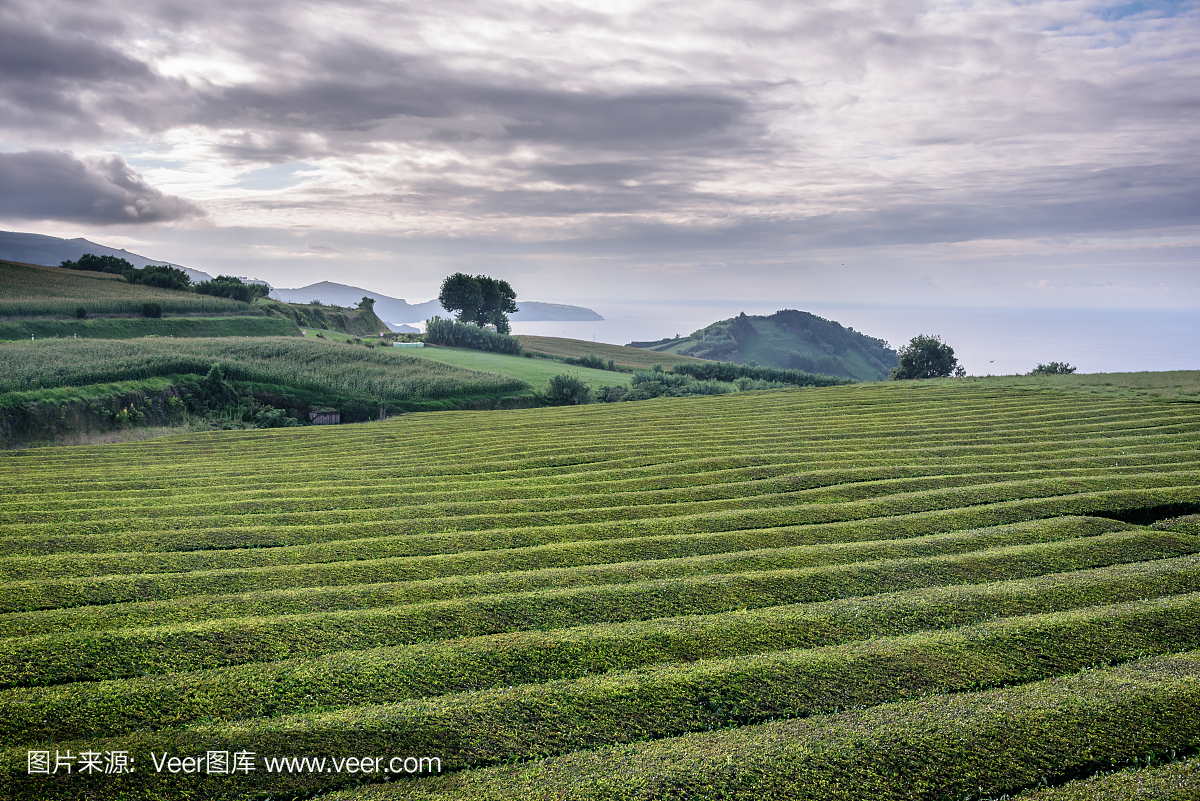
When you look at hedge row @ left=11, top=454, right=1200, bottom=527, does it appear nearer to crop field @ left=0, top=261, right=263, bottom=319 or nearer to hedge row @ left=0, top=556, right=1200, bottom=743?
hedge row @ left=0, top=556, right=1200, bottom=743

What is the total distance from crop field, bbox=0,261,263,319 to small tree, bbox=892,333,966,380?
6044cm

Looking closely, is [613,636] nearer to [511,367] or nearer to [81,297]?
[511,367]

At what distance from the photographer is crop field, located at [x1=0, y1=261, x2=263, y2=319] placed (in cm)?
4459

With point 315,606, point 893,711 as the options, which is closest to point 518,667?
point 315,606

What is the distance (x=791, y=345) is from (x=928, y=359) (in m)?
108

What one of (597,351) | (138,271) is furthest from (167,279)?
(597,351)

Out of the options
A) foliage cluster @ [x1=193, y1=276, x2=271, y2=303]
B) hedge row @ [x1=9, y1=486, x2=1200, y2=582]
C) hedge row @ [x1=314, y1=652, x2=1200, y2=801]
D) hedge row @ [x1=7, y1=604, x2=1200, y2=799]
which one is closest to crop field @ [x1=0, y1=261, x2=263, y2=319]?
foliage cluster @ [x1=193, y1=276, x2=271, y2=303]

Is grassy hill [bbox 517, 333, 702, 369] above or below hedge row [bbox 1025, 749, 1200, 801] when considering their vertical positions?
above

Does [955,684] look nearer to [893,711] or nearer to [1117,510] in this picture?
[893,711]

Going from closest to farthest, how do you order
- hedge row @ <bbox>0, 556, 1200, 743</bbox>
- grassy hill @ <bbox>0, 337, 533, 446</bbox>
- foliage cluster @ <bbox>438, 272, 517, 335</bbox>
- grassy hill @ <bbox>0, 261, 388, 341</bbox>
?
1. hedge row @ <bbox>0, 556, 1200, 743</bbox>
2. grassy hill @ <bbox>0, 337, 533, 446</bbox>
3. grassy hill @ <bbox>0, 261, 388, 341</bbox>
4. foliage cluster @ <bbox>438, 272, 517, 335</bbox>

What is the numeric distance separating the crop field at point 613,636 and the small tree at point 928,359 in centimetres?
4465

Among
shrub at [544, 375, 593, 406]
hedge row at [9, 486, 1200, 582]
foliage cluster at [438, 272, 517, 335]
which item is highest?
foliage cluster at [438, 272, 517, 335]

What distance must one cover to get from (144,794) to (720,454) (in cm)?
1177

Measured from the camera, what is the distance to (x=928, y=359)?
5338 centimetres
